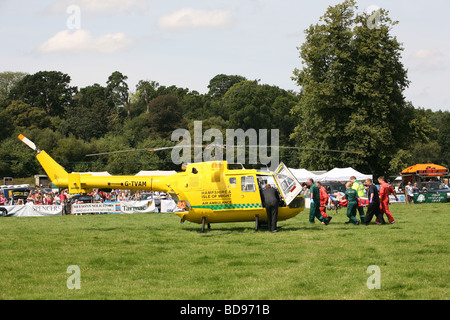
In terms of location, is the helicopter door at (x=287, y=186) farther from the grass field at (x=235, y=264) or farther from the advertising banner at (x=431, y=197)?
the advertising banner at (x=431, y=197)

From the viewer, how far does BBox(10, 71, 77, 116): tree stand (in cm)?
10494

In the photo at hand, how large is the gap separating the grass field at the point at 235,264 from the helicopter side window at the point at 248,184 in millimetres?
1585

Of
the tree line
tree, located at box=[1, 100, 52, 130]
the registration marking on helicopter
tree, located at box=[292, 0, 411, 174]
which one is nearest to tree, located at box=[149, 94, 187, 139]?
the tree line

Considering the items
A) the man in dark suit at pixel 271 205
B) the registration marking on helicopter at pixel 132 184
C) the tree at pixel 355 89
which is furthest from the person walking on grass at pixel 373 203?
the tree at pixel 355 89

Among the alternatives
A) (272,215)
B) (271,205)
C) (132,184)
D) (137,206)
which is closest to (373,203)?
(272,215)

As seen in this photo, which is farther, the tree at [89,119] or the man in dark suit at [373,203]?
the tree at [89,119]

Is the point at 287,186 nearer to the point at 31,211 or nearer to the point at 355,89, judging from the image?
the point at 31,211

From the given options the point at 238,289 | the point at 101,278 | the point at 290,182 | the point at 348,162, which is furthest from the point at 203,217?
the point at 348,162

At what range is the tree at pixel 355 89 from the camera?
51.7 meters

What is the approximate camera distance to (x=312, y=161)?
5628 cm

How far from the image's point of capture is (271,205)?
18984mm

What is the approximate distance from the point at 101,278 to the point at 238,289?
3.19 m

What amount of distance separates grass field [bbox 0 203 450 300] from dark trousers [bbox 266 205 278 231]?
328 millimetres

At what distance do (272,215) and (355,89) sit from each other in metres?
35.1
